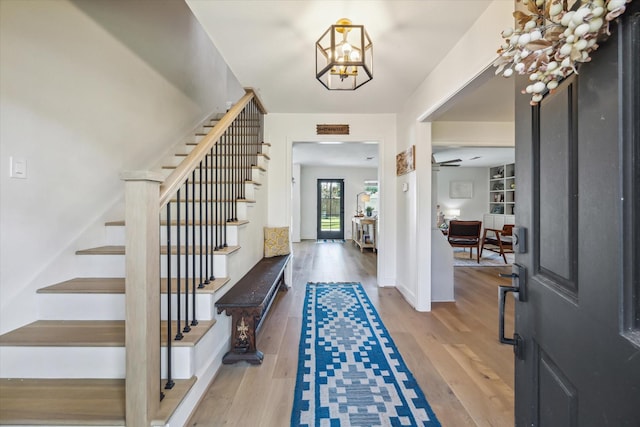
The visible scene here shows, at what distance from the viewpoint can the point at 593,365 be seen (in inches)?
22.6

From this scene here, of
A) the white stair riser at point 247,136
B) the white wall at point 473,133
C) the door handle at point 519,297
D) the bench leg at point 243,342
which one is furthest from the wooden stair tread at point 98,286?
the white wall at point 473,133

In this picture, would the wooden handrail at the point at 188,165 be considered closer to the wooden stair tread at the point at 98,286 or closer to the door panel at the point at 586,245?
the wooden stair tread at the point at 98,286

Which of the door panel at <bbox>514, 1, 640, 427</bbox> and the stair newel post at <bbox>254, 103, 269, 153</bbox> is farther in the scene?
the stair newel post at <bbox>254, 103, 269, 153</bbox>

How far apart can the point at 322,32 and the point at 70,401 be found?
8.75ft

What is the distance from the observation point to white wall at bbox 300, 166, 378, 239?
29.3ft

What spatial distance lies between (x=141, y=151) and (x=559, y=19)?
10.1 ft

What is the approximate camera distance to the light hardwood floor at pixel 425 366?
4.84 ft

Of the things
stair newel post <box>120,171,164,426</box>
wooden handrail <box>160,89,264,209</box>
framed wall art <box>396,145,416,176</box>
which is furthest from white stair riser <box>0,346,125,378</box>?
framed wall art <box>396,145,416,176</box>

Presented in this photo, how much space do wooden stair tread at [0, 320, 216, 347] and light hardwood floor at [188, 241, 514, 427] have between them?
0.42m

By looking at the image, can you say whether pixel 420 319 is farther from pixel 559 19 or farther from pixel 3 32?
pixel 3 32

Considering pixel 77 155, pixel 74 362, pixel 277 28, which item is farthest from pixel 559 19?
pixel 77 155

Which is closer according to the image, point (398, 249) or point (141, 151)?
point (141, 151)

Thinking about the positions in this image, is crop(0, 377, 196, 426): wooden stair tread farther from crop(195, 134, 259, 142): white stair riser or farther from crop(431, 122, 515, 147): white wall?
crop(431, 122, 515, 147): white wall

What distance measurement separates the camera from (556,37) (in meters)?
0.60
